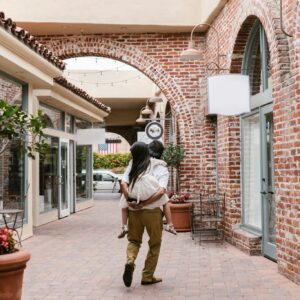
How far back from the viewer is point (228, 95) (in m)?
6.80

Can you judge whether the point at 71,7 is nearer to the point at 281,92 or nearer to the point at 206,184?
the point at 206,184

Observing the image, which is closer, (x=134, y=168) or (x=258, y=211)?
(x=134, y=168)

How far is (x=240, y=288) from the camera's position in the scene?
5188mm

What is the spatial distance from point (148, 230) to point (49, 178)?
23.1ft

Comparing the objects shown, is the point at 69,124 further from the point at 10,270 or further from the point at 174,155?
the point at 10,270

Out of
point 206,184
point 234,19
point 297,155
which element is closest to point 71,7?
point 234,19

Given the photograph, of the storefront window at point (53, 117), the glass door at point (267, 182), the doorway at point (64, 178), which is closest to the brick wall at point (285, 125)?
the glass door at point (267, 182)

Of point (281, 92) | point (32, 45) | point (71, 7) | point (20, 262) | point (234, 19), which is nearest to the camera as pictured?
point (20, 262)

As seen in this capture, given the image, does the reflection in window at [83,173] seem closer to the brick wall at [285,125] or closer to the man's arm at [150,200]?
the brick wall at [285,125]

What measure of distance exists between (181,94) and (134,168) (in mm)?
5519

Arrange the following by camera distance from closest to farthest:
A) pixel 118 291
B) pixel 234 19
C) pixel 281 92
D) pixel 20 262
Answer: pixel 20 262 → pixel 118 291 → pixel 281 92 → pixel 234 19

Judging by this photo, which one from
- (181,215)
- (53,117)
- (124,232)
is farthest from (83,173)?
(124,232)

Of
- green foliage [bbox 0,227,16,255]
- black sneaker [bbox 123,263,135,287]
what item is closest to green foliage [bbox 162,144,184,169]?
black sneaker [bbox 123,263,135,287]

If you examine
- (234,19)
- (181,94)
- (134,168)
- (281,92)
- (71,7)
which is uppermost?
(71,7)
